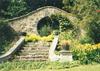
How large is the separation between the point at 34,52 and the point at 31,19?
5.57m

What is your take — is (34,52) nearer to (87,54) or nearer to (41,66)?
(41,66)

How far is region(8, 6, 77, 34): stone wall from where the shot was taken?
28031 mm

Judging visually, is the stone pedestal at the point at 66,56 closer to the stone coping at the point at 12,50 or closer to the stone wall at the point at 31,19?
the stone coping at the point at 12,50

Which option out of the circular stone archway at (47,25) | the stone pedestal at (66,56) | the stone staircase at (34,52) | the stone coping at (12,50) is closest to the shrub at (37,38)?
the stone coping at (12,50)

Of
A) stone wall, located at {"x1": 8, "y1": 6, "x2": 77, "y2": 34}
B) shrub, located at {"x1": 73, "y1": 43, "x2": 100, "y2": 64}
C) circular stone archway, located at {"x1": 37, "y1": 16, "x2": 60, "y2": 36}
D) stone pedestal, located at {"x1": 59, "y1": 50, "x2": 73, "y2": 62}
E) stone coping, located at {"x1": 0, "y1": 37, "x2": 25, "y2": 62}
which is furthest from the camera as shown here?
circular stone archway, located at {"x1": 37, "y1": 16, "x2": 60, "y2": 36}

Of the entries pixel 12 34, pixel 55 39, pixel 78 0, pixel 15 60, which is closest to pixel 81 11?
pixel 78 0

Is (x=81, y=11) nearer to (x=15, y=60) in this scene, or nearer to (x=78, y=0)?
(x=78, y=0)

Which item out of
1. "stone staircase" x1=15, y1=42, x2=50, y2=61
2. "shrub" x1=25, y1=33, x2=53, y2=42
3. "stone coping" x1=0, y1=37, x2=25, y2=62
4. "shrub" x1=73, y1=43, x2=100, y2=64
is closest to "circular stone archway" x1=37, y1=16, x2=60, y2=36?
"shrub" x1=25, y1=33, x2=53, y2=42

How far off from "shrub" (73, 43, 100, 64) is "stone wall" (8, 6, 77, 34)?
6795 millimetres

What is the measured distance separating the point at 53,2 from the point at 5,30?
7.14 meters

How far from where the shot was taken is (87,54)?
21.0 meters

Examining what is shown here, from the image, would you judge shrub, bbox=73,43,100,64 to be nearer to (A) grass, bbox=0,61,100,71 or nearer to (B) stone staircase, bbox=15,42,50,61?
(A) grass, bbox=0,61,100,71

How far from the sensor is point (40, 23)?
2862 cm

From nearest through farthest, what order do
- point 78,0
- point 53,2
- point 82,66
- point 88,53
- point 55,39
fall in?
1. point 82,66
2. point 88,53
3. point 55,39
4. point 78,0
5. point 53,2
